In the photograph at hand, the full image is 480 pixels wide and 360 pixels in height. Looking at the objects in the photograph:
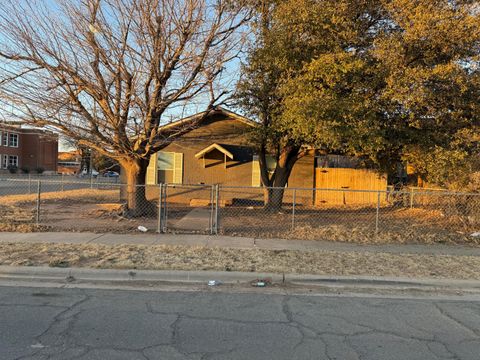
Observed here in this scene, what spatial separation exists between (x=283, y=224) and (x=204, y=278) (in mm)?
6285

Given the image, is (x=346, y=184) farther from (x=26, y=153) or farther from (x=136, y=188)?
(x=26, y=153)

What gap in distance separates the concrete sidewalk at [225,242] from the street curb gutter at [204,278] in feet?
7.10

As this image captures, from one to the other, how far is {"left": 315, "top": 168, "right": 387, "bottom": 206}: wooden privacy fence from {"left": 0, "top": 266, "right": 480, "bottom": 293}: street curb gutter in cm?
1303

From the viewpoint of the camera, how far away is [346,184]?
20422 mm

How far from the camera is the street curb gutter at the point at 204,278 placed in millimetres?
6746

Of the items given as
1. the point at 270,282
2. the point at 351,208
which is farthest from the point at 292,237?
the point at 351,208

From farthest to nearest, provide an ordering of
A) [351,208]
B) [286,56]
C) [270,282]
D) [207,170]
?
[207,170] → [351,208] → [286,56] → [270,282]

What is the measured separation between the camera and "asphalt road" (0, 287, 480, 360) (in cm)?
409

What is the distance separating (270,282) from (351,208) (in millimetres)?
12302

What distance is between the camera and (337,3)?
11.2 metres

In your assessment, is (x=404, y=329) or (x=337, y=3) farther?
(x=337, y=3)

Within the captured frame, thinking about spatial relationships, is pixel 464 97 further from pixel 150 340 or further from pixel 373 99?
pixel 150 340

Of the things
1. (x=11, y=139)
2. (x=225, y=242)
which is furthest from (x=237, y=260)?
(x=11, y=139)

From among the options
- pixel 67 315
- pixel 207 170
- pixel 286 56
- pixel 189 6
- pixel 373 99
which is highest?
pixel 189 6
